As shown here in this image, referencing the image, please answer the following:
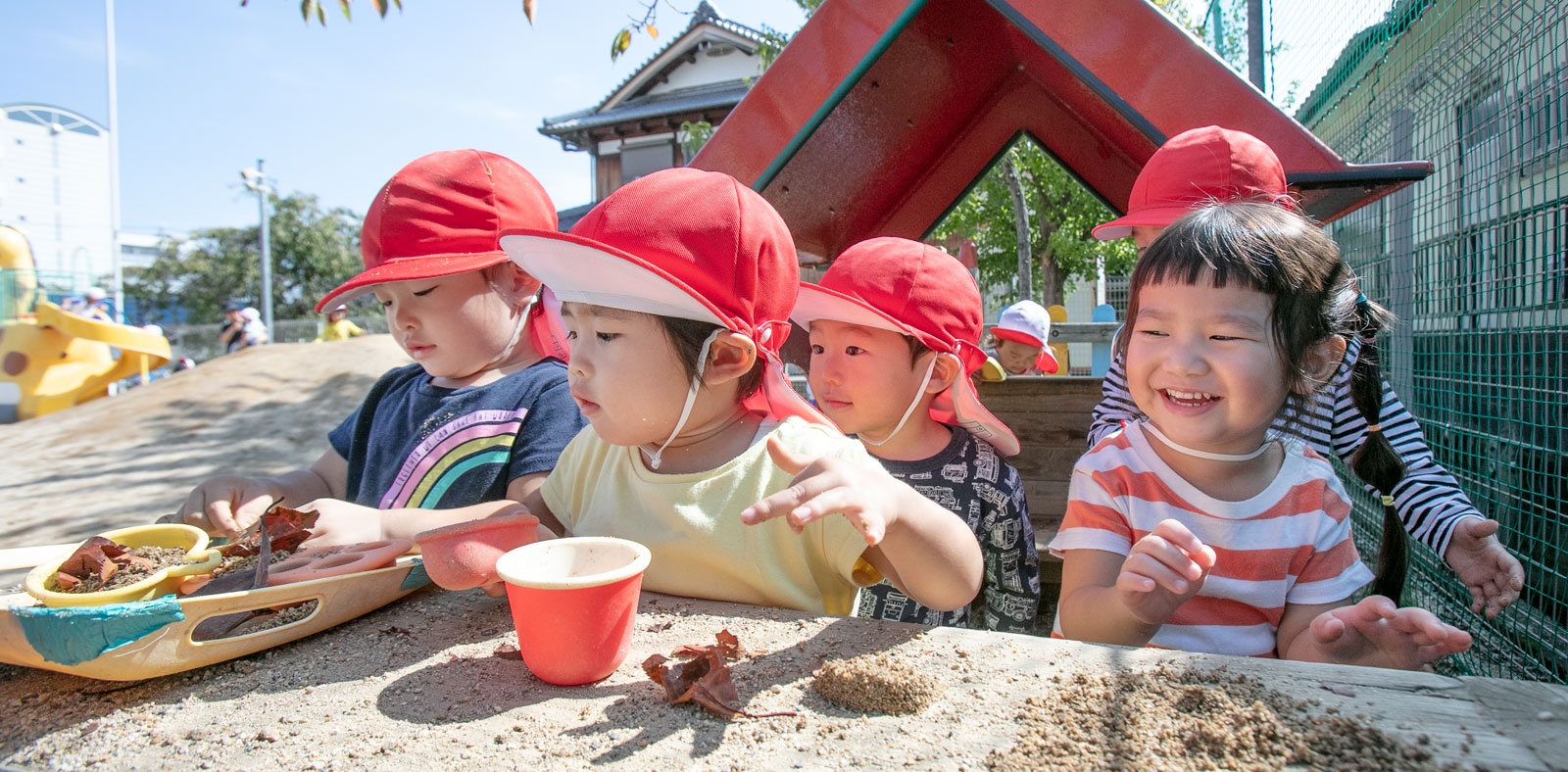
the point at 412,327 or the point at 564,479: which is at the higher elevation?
the point at 412,327

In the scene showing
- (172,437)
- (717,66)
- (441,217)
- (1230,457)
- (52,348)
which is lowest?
(172,437)

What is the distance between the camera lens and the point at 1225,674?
0.98 m

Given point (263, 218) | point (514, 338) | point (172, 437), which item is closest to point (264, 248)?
point (263, 218)

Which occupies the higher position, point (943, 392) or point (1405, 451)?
point (943, 392)

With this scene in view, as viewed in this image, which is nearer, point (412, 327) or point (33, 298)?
point (412, 327)

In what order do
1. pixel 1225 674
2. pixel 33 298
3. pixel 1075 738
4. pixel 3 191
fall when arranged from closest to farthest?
pixel 1075 738 → pixel 1225 674 → pixel 33 298 → pixel 3 191

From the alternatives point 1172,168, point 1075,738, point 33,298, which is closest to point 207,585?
point 1075,738

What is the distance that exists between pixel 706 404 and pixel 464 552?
1.83 feet

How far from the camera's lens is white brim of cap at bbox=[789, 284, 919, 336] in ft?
7.52

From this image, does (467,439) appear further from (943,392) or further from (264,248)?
(264,248)

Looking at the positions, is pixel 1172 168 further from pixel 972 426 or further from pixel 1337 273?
pixel 972 426

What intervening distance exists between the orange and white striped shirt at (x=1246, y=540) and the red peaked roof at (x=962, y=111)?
105 centimetres

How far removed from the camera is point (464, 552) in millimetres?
1135

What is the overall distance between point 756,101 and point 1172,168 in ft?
4.28
